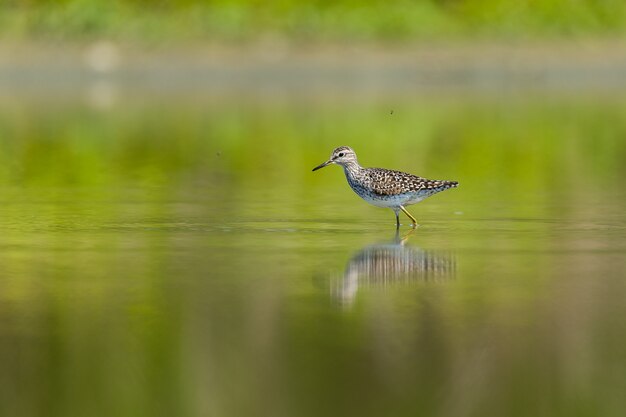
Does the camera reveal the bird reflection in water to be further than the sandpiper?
No

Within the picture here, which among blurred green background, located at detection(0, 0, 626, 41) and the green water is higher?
blurred green background, located at detection(0, 0, 626, 41)

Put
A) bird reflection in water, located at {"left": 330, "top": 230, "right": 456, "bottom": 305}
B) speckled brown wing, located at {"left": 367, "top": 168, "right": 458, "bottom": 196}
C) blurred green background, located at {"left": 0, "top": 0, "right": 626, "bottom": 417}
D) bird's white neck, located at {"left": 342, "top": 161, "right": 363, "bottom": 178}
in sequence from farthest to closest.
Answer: bird's white neck, located at {"left": 342, "top": 161, "right": 363, "bottom": 178}, speckled brown wing, located at {"left": 367, "top": 168, "right": 458, "bottom": 196}, bird reflection in water, located at {"left": 330, "top": 230, "right": 456, "bottom": 305}, blurred green background, located at {"left": 0, "top": 0, "right": 626, "bottom": 417}

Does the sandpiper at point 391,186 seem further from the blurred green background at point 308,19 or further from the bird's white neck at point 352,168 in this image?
the blurred green background at point 308,19

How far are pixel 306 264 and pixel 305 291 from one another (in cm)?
144

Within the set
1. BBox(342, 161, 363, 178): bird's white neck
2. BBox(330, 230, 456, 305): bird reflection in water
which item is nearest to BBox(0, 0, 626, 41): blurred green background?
BBox(342, 161, 363, 178): bird's white neck

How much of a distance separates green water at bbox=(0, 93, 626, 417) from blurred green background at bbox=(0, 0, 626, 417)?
3 cm

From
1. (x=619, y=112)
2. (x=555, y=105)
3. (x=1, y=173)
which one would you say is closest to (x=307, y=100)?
(x=555, y=105)

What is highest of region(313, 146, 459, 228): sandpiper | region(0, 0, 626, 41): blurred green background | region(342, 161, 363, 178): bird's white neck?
region(0, 0, 626, 41): blurred green background

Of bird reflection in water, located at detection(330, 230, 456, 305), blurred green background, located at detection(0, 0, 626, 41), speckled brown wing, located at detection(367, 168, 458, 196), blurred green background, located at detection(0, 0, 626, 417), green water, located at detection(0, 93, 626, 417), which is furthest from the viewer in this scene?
blurred green background, located at detection(0, 0, 626, 41)

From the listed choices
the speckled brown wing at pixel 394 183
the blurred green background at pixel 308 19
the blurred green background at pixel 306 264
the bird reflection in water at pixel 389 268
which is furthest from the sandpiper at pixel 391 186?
the blurred green background at pixel 308 19

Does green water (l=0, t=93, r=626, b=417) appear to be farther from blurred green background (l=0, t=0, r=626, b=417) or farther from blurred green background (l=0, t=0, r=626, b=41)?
blurred green background (l=0, t=0, r=626, b=41)

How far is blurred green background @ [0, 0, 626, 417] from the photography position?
29.3 feet

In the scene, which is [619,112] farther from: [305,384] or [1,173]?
[305,384]

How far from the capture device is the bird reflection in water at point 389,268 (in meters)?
12.2
